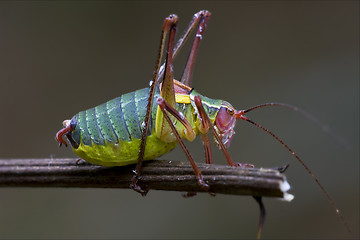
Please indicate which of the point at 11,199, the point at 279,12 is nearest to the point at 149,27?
the point at 279,12

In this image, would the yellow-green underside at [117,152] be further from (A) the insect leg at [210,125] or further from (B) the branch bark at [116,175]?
(A) the insect leg at [210,125]

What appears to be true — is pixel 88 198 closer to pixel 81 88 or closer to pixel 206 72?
pixel 81 88

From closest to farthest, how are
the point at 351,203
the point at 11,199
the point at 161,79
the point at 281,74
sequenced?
1. the point at 161,79
2. the point at 351,203
3. the point at 11,199
4. the point at 281,74

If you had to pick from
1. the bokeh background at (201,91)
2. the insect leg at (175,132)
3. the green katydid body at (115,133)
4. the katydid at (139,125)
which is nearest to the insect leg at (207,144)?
the katydid at (139,125)

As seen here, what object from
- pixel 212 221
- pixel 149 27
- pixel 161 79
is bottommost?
pixel 212 221

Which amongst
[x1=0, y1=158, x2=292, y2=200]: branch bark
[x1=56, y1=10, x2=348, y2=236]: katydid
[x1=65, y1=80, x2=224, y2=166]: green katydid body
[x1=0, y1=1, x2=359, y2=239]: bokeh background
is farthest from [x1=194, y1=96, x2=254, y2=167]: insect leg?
[x1=0, y1=1, x2=359, y2=239]: bokeh background

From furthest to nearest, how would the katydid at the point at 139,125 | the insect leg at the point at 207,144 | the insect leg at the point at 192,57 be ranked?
1. the insect leg at the point at 192,57
2. the insect leg at the point at 207,144
3. the katydid at the point at 139,125
